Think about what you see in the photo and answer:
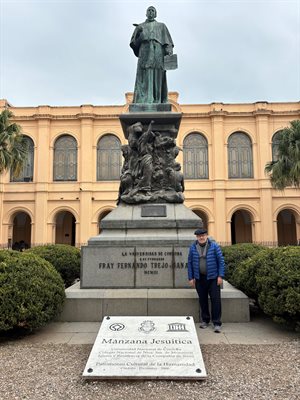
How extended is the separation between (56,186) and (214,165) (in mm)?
13339

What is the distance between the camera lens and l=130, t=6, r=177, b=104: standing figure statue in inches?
324

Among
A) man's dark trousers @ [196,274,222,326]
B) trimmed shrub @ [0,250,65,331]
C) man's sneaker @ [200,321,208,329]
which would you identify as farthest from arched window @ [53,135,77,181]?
man's sneaker @ [200,321,208,329]

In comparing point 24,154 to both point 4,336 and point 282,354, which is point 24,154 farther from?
point 282,354

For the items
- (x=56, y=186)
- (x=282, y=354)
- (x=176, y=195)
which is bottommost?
(x=282, y=354)

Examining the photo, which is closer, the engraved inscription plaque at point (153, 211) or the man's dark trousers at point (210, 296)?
the man's dark trousers at point (210, 296)

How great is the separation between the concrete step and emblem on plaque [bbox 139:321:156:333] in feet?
4.25

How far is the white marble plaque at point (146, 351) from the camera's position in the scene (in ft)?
10.9

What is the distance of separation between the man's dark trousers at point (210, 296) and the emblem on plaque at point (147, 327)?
1.26m

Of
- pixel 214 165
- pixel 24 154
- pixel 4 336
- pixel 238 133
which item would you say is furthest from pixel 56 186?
pixel 4 336

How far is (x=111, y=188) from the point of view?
2836 centimetres

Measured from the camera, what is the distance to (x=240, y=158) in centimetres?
2906

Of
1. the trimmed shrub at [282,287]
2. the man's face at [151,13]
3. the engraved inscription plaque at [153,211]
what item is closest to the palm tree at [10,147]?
the man's face at [151,13]

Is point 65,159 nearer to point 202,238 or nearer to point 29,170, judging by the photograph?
point 29,170

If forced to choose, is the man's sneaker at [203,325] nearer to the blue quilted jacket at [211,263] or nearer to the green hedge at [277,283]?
the blue quilted jacket at [211,263]
